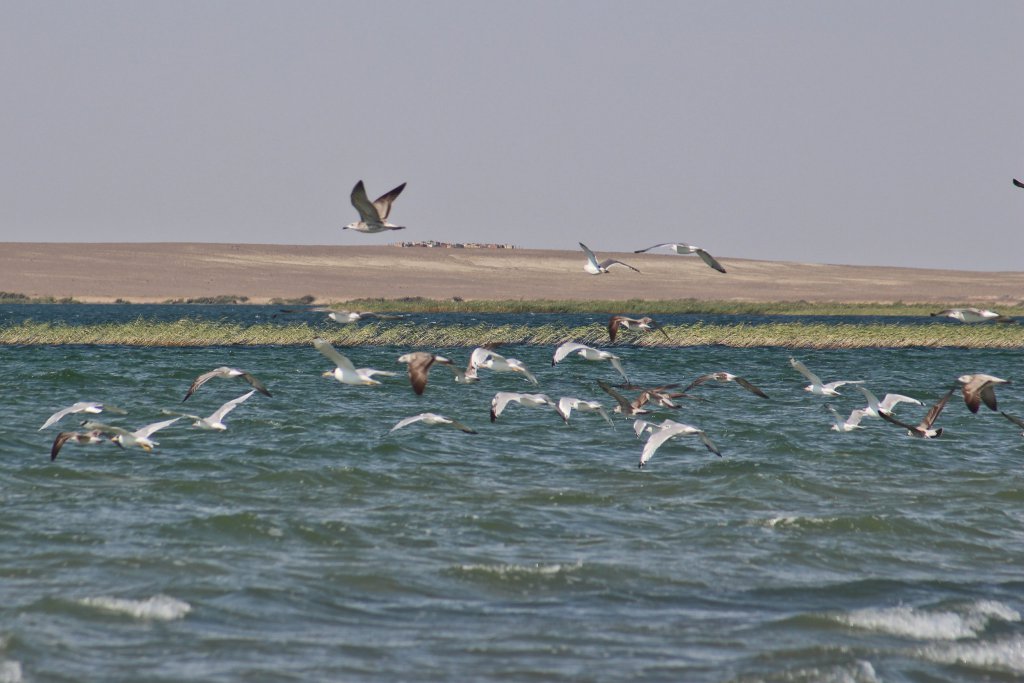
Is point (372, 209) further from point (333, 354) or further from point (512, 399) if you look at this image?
point (512, 399)

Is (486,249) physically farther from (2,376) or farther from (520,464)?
(520,464)

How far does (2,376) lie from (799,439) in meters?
21.4

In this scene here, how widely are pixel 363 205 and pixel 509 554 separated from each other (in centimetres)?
401

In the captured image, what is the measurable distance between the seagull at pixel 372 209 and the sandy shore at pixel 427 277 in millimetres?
102041

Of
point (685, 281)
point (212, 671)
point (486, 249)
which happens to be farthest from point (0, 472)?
point (486, 249)

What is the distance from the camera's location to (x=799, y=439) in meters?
23.6

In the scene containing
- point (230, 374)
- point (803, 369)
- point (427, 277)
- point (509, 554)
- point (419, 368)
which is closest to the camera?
point (509, 554)

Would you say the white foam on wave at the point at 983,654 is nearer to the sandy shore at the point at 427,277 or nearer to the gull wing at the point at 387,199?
the gull wing at the point at 387,199

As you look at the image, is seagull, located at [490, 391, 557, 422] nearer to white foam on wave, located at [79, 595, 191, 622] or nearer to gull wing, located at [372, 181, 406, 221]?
gull wing, located at [372, 181, 406, 221]

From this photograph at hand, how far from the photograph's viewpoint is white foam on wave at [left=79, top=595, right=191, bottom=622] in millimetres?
11023

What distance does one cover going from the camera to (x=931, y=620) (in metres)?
11.3

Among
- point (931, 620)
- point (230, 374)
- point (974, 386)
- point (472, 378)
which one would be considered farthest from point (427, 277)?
point (931, 620)

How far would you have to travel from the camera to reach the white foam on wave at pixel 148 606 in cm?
1102

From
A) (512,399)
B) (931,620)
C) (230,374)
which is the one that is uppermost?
(230,374)
